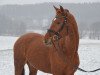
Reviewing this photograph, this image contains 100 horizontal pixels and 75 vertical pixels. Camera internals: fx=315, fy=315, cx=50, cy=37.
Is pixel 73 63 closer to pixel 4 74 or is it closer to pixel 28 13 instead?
pixel 4 74

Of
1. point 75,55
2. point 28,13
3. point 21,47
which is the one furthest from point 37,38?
point 28,13

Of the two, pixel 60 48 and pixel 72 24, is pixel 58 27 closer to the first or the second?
pixel 72 24

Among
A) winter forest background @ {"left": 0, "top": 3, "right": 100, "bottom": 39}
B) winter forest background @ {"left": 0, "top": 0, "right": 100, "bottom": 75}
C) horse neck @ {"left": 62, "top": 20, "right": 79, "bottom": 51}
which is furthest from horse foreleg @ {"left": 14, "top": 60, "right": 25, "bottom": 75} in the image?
winter forest background @ {"left": 0, "top": 3, "right": 100, "bottom": 39}

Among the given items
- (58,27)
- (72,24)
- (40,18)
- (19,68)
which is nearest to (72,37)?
(72,24)

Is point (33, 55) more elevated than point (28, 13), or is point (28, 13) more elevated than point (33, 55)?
point (33, 55)

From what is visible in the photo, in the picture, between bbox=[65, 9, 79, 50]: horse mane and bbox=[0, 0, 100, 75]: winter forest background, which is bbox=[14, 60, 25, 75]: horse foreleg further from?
bbox=[0, 0, 100, 75]: winter forest background

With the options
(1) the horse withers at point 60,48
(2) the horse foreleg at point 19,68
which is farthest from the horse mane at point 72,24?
(2) the horse foreleg at point 19,68

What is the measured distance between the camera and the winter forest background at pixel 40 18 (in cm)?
8269

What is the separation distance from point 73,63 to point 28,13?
118 m

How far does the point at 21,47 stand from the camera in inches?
277

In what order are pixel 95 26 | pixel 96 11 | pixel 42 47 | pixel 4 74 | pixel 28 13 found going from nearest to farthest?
pixel 42 47 → pixel 4 74 → pixel 95 26 → pixel 96 11 → pixel 28 13

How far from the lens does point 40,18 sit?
4390 inches

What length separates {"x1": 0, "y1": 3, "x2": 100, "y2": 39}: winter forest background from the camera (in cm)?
8269

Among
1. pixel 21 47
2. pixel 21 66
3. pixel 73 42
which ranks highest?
pixel 73 42
